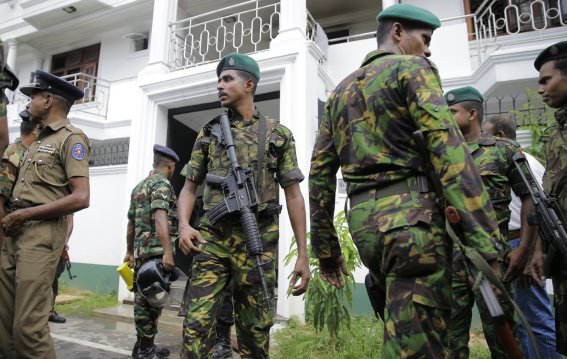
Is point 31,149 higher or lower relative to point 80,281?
higher

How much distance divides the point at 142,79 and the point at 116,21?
4.78m

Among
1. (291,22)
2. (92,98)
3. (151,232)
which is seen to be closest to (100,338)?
(151,232)

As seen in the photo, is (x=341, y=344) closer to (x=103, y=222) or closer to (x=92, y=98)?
(x=103, y=222)

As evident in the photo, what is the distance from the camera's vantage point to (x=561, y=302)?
208cm

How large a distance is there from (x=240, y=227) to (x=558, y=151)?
1876 millimetres

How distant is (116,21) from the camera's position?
9852mm

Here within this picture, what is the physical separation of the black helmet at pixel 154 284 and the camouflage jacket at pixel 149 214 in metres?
0.30

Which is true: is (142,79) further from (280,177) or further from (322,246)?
(322,246)

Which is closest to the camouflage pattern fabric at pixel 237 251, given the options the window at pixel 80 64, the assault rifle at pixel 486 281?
the assault rifle at pixel 486 281

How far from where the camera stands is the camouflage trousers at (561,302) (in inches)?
80.4

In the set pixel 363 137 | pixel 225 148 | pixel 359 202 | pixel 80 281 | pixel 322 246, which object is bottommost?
pixel 80 281

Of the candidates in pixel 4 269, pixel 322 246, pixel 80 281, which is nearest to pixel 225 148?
pixel 322 246

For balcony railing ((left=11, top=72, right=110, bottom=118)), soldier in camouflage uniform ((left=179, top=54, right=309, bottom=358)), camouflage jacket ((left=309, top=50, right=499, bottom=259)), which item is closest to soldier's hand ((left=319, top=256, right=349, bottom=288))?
camouflage jacket ((left=309, top=50, right=499, bottom=259))

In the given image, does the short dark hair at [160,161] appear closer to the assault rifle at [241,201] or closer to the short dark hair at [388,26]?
the assault rifle at [241,201]
